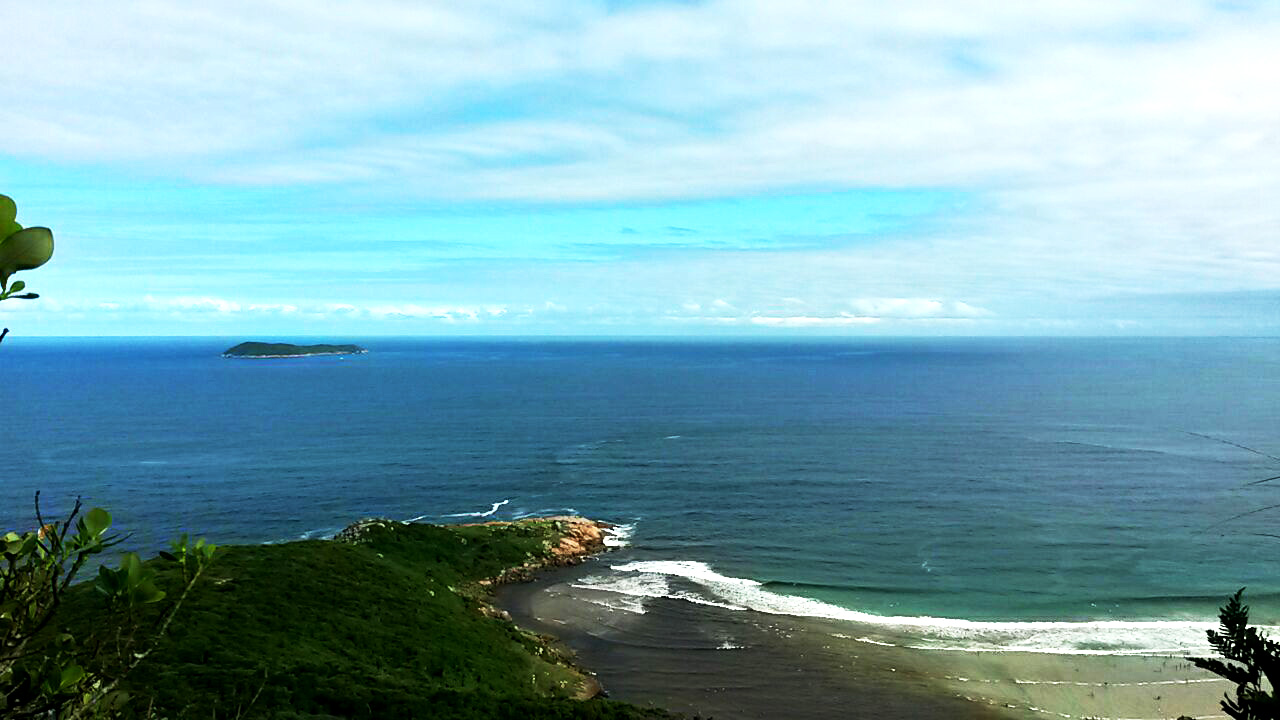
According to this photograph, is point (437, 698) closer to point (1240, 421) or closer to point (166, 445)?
point (166, 445)

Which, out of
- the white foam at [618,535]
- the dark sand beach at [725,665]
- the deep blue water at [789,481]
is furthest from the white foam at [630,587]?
the white foam at [618,535]

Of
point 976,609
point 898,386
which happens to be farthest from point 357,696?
point 898,386

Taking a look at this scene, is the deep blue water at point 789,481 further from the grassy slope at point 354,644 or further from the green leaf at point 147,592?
the green leaf at point 147,592

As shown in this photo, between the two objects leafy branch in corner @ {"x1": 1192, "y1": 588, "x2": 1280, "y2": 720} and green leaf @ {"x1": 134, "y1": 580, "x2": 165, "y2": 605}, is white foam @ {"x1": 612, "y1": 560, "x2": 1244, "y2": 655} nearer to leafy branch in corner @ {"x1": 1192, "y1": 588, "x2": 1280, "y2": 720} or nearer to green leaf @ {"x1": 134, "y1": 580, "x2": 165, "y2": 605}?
leafy branch in corner @ {"x1": 1192, "y1": 588, "x2": 1280, "y2": 720}

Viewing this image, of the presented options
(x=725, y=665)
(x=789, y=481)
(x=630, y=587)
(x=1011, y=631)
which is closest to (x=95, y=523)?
(x=725, y=665)

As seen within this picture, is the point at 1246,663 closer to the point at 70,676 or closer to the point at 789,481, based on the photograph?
the point at 70,676

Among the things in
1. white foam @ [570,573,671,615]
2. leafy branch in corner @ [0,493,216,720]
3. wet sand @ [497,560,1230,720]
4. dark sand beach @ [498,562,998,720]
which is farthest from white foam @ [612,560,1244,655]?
leafy branch in corner @ [0,493,216,720]
